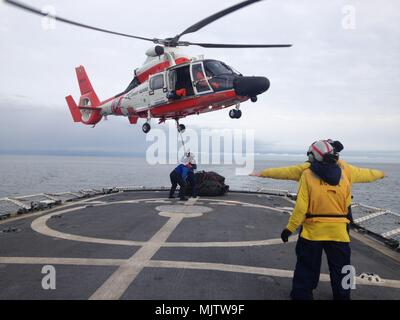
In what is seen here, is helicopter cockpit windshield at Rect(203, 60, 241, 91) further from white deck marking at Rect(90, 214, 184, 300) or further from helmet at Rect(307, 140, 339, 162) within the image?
helmet at Rect(307, 140, 339, 162)

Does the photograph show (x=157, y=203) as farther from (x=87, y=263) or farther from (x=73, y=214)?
(x=87, y=263)

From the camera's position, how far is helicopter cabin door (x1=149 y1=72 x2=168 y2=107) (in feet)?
58.4

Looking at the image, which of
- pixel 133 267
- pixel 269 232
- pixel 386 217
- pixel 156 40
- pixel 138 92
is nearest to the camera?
pixel 133 267

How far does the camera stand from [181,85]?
17.1 meters

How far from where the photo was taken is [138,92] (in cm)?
1938

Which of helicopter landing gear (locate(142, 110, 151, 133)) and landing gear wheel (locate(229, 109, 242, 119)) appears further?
helicopter landing gear (locate(142, 110, 151, 133))

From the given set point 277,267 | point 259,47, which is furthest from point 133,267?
point 259,47

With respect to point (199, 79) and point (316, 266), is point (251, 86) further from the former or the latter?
point (316, 266)

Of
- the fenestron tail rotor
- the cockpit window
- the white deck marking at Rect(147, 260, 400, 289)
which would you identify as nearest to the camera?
the white deck marking at Rect(147, 260, 400, 289)

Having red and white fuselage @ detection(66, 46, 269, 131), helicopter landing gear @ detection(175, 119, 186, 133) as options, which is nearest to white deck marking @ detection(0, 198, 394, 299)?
red and white fuselage @ detection(66, 46, 269, 131)

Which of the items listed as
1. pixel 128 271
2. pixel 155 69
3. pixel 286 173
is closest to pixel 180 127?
pixel 155 69

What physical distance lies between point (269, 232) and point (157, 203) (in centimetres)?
627

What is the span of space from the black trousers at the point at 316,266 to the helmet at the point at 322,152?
1.20 m

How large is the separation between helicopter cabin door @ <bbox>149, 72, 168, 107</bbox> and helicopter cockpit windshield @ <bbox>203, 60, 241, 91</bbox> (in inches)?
112
